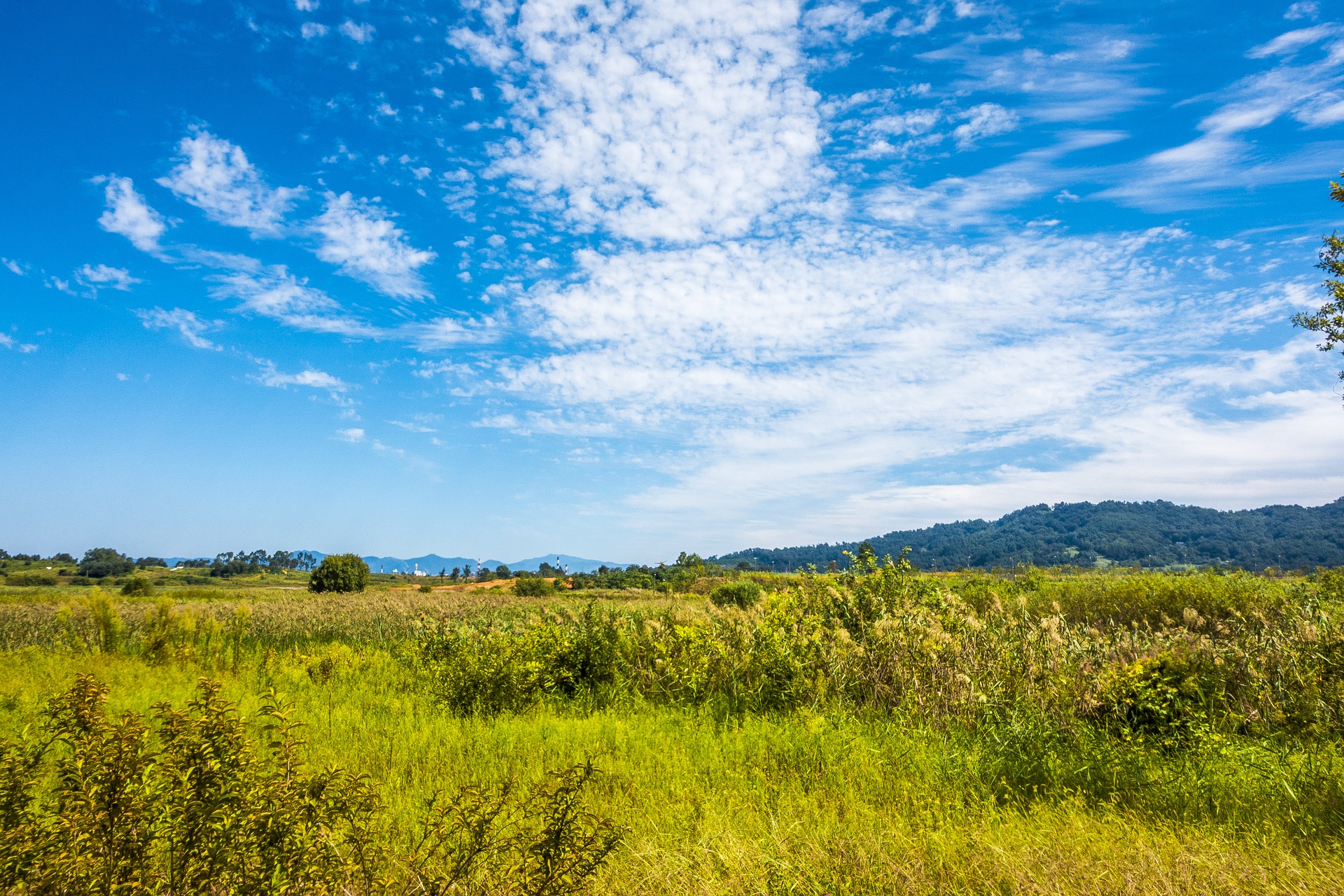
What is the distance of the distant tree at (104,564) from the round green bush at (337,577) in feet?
169

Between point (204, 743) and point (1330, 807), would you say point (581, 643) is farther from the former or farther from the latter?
point (1330, 807)

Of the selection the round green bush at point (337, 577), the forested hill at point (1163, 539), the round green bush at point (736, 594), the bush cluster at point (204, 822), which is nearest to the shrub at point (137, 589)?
the round green bush at point (337, 577)

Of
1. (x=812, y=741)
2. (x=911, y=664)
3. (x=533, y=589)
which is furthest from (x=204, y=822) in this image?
(x=533, y=589)

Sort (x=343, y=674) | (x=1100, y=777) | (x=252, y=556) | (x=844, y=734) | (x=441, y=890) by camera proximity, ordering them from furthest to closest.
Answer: (x=252, y=556)
(x=343, y=674)
(x=844, y=734)
(x=1100, y=777)
(x=441, y=890)

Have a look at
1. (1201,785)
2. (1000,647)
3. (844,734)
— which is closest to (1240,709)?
(1000,647)

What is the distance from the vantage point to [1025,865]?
365 centimetres

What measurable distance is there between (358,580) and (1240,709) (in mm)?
57454

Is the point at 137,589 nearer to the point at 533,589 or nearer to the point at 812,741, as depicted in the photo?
the point at 533,589

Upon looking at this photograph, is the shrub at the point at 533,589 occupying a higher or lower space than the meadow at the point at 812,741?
lower

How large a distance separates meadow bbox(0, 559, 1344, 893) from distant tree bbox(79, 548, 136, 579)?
9977cm

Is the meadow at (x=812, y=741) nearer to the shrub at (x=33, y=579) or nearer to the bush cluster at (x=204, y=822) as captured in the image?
the bush cluster at (x=204, y=822)

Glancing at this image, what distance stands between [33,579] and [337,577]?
39.9 m

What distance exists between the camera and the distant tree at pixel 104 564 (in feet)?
294

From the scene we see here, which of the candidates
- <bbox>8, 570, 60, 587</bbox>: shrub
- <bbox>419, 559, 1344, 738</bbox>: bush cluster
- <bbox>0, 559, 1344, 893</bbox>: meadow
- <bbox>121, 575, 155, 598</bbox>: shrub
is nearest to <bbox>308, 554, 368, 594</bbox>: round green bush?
<bbox>121, 575, 155, 598</bbox>: shrub
